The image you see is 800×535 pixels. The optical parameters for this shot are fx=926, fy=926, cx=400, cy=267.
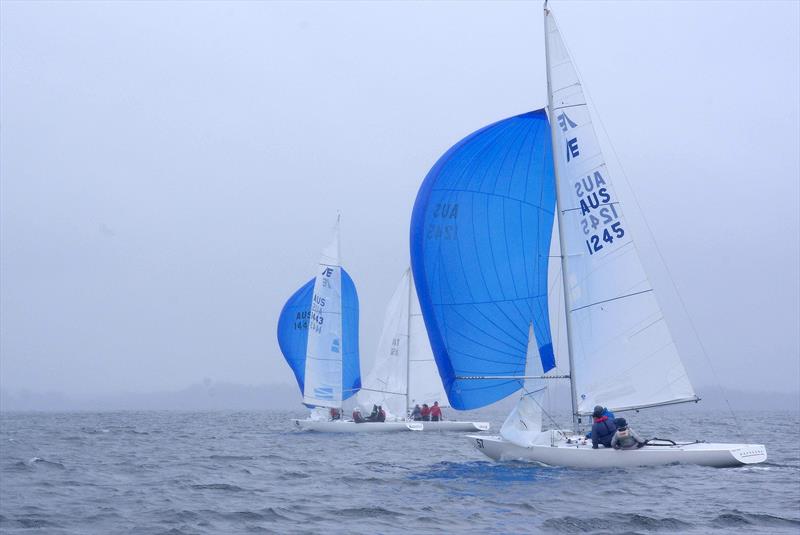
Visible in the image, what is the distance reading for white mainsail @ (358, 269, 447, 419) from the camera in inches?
1453

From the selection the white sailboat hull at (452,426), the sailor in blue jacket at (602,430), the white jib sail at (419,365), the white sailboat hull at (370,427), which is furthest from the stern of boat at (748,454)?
the white jib sail at (419,365)

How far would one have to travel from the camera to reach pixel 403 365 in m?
37.3

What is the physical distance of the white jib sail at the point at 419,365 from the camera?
36.9m

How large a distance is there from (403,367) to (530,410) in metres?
20.8

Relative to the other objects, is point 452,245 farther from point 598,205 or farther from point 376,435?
point 376,435

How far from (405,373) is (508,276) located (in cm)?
2065

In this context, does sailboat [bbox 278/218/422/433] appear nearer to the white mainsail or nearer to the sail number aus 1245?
the white mainsail

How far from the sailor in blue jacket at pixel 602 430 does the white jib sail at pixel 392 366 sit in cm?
2153

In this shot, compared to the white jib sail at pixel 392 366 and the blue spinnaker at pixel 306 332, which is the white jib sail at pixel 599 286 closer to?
the white jib sail at pixel 392 366

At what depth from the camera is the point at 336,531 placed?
1066 cm

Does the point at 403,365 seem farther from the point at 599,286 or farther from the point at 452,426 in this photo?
the point at 599,286

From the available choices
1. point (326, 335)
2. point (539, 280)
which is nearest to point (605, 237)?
point (539, 280)

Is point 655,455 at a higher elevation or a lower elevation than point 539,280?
lower

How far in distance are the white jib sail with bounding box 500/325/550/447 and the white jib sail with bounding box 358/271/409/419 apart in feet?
66.5
